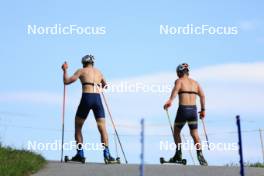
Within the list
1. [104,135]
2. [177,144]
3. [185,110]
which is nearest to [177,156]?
[177,144]

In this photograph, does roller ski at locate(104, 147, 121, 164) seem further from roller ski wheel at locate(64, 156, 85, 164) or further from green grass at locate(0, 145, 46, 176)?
green grass at locate(0, 145, 46, 176)

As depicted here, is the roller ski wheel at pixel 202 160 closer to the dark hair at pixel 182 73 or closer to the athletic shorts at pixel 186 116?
the athletic shorts at pixel 186 116

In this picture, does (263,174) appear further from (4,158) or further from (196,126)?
(4,158)

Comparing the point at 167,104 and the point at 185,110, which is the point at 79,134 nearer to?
the point at 167,104

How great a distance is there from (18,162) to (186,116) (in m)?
3.83

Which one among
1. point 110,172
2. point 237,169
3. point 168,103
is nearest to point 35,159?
point 110,172

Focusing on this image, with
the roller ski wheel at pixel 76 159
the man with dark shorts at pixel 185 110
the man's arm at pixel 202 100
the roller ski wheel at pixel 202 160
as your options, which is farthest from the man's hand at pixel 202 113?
the roller ski wheel at pixel 76 159

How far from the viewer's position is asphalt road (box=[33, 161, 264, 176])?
39.3ft

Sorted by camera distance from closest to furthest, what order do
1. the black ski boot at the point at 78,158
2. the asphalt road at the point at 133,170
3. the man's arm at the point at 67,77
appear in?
the asphalt road at the point at 133,170, the black ski boot at the point at 78,158, the man's arm at the point at 67,77

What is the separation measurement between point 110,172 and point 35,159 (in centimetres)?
200

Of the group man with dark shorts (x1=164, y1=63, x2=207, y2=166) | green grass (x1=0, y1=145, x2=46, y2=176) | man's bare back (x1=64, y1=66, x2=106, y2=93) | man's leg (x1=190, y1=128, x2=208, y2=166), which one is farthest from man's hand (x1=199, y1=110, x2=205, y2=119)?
green grass (x1=0, y1=145, x2=46, y2=176)

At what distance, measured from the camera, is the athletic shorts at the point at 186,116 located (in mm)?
13992

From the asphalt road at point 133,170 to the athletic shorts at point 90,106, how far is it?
1.32m

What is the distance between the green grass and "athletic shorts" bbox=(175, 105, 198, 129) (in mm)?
3063
